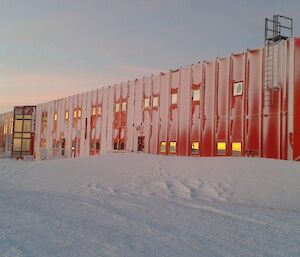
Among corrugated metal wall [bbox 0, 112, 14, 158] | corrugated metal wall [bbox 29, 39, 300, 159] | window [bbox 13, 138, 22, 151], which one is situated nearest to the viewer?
corrugated metal wall [bbox 29, 39, 300, 159]

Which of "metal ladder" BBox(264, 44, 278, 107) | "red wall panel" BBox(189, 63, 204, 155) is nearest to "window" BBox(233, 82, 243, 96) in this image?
"metal ladder" BBox(264, 44, 278, 107)

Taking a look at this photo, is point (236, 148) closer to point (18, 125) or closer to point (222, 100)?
point (222, 100)

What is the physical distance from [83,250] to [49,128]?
1454 inches

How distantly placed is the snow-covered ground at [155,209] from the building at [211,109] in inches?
125

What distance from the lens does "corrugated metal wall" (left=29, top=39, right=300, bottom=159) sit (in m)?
18.4

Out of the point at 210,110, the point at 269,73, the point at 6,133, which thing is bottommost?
the point at 6,133

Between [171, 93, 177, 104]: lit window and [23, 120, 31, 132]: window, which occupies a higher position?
[171, 93, 177, 104]: lit window

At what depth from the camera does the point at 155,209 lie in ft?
31.7

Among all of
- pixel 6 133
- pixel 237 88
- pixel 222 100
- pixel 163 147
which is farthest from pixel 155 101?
pixel 6 133

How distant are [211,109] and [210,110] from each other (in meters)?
0.09

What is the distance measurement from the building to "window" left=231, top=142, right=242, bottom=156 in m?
0.04

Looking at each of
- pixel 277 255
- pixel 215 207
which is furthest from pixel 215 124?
pixel 277 255

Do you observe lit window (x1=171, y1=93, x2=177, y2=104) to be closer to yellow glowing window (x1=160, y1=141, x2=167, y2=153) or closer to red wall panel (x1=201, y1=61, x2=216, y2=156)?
red wall panel (x1=201, y1=61, x2=216, y2=156)

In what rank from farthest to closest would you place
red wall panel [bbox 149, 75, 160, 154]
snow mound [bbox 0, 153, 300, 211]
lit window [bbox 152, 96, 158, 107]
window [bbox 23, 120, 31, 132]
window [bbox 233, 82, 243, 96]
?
window [bbox 23, 120, 31, 132]
lit window [bbox 152, 96, 158, 107]
red wall panel [bbox 149, 75, 160, 154]
window [bbox 233, 82, 243, 96]
snow mound [bbox 0, 153, 300, 211]
